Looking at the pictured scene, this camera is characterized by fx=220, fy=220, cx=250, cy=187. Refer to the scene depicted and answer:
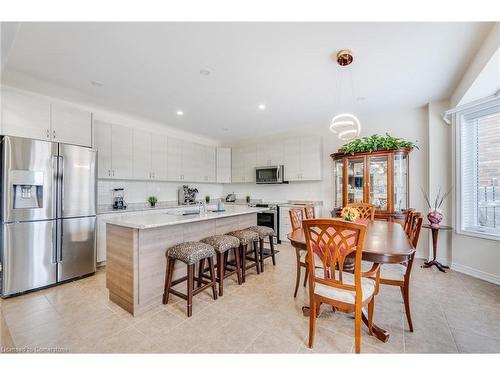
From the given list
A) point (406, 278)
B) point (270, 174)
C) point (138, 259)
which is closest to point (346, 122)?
point (406, 278)

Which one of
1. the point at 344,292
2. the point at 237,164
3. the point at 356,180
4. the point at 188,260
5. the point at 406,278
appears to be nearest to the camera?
the point at 344,292

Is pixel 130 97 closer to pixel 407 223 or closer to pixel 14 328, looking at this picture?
pixel 14 328

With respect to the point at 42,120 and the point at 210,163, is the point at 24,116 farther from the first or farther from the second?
the point at 210,163

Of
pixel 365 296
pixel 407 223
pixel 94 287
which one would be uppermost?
pixel 407 223

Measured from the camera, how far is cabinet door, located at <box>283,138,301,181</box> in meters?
4.85

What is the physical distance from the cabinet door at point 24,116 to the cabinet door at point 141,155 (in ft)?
4.46

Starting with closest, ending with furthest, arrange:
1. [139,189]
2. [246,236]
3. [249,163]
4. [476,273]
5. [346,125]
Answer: [346,125] < [246,236] < [476,273] < [139,189] < [249,163]

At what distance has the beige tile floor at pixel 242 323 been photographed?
5.42ft

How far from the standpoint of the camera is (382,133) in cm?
410

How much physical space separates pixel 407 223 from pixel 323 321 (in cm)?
138

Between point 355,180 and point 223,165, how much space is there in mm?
3244

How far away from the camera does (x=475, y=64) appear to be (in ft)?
7.56

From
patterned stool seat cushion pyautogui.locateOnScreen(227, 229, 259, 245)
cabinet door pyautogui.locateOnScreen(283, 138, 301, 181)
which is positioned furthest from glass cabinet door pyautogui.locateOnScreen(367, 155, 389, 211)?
patterned stool seat cushion pyautogui.locateOnScreen(227, 229, 259, 245)
